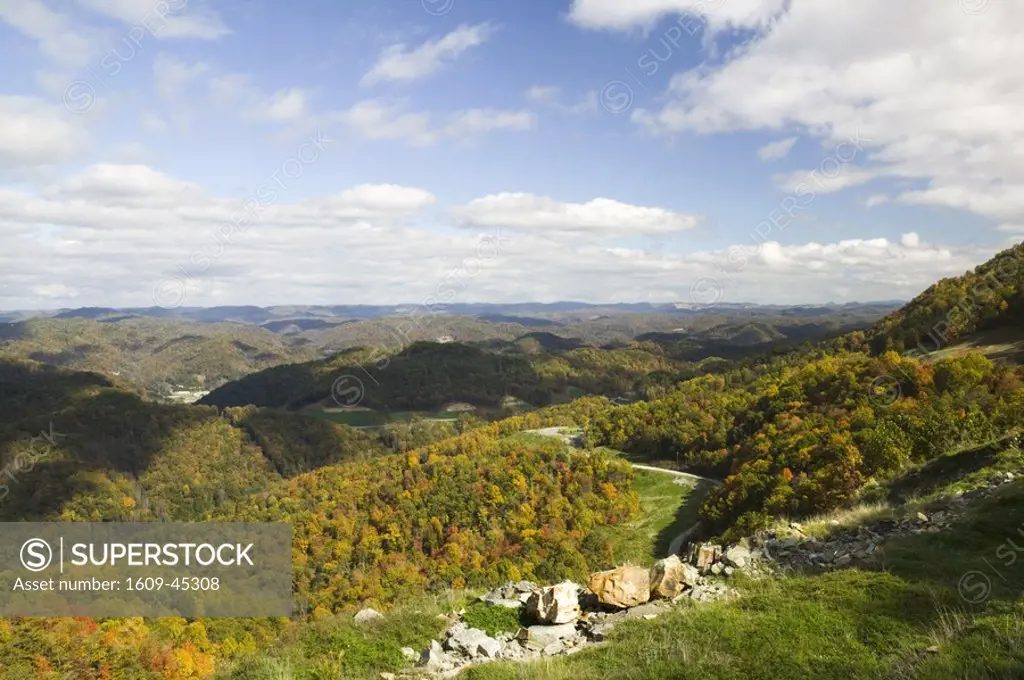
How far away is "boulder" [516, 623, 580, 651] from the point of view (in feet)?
47.3

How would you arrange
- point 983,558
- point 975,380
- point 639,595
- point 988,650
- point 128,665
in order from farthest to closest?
point 975,380 → point 128,665 → point 639,595 → point 983,558 → point 988,650

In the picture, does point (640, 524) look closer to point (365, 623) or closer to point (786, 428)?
point (786, 428)

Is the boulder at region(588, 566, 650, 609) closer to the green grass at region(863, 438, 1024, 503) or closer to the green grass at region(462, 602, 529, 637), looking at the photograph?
the green grass at region(462, 602, 529, 637)

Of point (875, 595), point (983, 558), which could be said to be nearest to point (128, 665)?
point (875, 595)

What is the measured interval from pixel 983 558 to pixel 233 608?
87.7 m

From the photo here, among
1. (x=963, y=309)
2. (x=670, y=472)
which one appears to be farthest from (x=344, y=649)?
(x=963, y=309)

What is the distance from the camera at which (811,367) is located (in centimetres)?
9019

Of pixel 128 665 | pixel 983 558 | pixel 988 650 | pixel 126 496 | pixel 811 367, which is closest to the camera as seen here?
pixel 988 650

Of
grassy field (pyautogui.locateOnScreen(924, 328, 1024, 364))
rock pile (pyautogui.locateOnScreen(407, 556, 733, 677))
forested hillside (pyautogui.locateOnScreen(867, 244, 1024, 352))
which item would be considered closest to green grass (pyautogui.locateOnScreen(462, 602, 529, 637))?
rock pile (pyautogui.locateOnScreen(407, 556, 733, 677))

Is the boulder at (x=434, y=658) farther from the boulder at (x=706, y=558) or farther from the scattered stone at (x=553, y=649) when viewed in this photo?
the boulder at (x=706, y=558)

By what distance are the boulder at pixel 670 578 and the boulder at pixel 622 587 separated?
0.22 m

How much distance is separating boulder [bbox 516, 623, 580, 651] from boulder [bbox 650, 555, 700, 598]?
9.08ft

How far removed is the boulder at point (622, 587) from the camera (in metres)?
15.6

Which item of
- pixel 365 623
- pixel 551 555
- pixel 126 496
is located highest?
pixel 365 623
